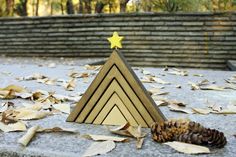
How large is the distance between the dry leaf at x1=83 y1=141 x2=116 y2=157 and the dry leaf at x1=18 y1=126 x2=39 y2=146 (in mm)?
189

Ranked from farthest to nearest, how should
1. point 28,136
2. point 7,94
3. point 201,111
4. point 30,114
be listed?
point 7,94
point 201,111
point 30,114
point 28,136

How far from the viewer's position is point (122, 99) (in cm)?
140

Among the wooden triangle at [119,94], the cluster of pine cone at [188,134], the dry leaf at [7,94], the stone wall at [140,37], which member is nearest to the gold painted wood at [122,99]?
the wooden triangle at [119,94]

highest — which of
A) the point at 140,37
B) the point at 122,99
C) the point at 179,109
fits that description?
the point at 122,99

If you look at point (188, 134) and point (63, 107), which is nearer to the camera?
point (188, 134)

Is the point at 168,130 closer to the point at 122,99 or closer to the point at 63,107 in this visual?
the point at 122,99

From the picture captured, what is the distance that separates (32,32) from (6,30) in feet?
1.51

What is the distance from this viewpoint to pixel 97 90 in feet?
4.72

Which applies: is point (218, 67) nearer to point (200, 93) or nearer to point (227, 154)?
point (200, 93)

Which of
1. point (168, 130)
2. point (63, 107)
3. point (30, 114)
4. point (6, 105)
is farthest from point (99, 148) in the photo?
point (6, 105)

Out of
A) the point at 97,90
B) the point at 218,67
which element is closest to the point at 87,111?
the point at 97,90

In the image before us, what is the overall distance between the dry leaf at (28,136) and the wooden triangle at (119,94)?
20cm

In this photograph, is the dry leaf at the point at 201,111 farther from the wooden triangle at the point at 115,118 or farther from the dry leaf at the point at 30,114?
the dry leaf at the point at 30,114

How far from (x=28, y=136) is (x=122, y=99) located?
35cm
